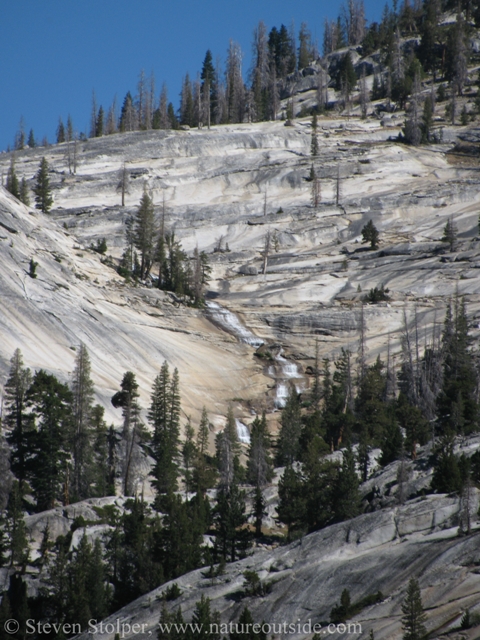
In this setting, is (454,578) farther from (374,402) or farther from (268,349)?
(268,349)

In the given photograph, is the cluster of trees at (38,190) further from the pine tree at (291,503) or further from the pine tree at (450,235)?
the pine tree at (291,503)

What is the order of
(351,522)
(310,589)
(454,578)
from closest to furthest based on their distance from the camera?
(454,578) < (310,589) < (351,522)

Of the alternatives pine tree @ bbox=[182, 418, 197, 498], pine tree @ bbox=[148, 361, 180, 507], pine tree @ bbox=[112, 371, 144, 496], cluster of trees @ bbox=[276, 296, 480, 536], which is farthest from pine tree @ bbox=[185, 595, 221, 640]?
pine tree @ bbox=[112, 371, 144, 496]

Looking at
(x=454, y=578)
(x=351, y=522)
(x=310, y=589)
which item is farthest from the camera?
(x=351, y=522)

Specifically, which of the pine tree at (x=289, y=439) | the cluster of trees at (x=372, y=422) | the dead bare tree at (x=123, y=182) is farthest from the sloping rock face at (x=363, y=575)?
the dead bare tree at (x=123, y=182)

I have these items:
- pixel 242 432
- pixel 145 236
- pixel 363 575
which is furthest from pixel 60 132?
pixel 363 575

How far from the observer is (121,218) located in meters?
111

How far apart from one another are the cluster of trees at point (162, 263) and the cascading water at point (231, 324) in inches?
79.8

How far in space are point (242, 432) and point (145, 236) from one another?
114 feet

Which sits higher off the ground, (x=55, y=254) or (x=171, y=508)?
(x=55, y=254)

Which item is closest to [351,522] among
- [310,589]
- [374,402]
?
[310,589]

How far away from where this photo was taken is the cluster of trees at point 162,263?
93.8 metres

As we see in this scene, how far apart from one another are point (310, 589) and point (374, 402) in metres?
32.1

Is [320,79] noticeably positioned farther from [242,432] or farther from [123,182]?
[242,432]
